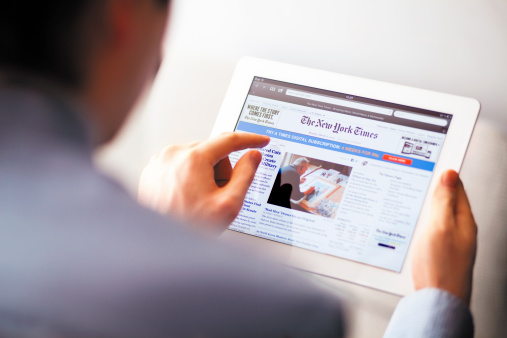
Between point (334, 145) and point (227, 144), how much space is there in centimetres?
15

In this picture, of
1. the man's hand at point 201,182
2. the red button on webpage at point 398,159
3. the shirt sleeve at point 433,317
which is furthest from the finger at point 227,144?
the shirt sleeve at point 433,317

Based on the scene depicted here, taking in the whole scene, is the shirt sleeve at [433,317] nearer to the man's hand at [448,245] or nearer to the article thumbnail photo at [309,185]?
the man's hand at [448,245]

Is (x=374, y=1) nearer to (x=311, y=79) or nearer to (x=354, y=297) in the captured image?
(x=311, y=79)

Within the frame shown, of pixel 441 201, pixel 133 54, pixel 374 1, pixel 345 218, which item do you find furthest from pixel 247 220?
pixel 374 1

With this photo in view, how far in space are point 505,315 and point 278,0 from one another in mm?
655

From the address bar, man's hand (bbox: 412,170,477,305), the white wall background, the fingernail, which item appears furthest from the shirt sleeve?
the white wall background

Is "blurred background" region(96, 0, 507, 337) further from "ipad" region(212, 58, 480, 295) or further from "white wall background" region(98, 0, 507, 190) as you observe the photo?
"ipad" region(212, 58, 480, 295)

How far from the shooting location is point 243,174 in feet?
2.24

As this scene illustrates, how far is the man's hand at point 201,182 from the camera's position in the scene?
63 centimetres

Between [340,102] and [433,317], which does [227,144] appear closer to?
[340,102]

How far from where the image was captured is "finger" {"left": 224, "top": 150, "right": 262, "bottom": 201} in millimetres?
662

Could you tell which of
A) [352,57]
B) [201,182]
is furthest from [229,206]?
[352,57]

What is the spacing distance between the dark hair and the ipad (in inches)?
16.6

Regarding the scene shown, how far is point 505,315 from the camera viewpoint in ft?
2.43
